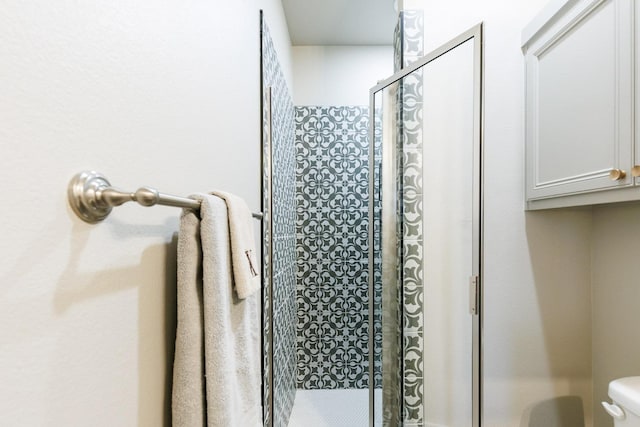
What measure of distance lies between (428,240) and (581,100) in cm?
68

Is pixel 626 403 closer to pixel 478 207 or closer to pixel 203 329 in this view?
pixel 478 207

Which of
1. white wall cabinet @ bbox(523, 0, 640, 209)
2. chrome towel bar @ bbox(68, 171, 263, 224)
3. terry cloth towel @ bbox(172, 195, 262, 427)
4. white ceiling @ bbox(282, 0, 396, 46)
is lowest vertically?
terry cloth towel @ bbox(172, 195, 262, 427)

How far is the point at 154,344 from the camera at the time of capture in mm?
619

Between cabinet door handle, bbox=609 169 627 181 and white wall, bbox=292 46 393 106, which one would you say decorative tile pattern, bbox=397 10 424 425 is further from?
white wall, bbox=292 46 393 106

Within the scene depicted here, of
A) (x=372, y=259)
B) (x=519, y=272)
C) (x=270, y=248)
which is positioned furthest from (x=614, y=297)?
(x=270, y=248)

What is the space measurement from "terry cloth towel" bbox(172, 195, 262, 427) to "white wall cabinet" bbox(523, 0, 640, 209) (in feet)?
3.75

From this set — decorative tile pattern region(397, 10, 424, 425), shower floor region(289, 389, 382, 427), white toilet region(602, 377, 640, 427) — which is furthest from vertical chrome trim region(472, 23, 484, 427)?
shower floor region(289, 389, 382, 427)

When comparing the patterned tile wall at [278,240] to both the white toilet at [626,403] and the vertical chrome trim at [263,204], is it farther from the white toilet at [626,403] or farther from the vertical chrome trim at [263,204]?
the white toilet at [626,403]

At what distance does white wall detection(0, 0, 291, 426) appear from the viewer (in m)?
0.36

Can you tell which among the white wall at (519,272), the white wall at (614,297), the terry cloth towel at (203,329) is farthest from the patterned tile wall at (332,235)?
the terry cloth towel at (203,329)

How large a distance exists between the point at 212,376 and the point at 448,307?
92 centimetres

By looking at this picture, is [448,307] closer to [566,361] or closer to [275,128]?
[566,361]

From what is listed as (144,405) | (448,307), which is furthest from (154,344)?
(448,307)

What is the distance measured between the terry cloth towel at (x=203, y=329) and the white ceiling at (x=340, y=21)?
6.55 feet
